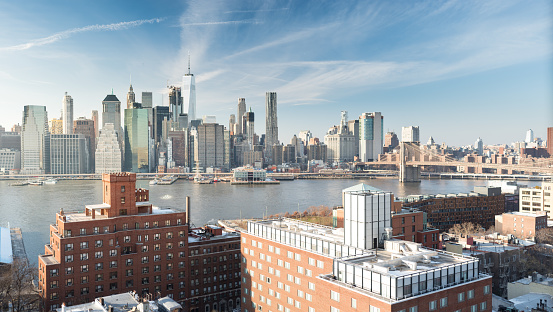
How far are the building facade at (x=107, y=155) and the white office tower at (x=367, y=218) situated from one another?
6426 cm

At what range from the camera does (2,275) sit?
11805mm

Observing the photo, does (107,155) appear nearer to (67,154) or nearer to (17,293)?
(67,154)

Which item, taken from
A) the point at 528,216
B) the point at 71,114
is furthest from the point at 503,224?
the point at 71,114

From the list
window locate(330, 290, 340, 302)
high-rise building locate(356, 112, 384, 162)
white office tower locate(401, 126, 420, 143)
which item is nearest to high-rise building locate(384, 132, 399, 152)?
high-rise building locate(356, 112, 384, 162)

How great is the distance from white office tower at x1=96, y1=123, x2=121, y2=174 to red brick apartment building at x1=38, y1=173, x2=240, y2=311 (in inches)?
2330

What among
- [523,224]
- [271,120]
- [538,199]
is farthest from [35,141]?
[523,224]

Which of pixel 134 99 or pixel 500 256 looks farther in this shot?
pixel 134 99

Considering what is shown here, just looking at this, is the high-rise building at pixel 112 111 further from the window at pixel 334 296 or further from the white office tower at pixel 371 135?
the window at pixel 334 296

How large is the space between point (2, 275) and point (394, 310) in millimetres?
11218

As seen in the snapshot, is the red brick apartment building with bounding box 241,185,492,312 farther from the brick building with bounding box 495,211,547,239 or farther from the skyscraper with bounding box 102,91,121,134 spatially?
the skyscraper with bounding box 102,91,121,134

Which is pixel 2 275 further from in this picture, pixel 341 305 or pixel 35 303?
pixel 341 305

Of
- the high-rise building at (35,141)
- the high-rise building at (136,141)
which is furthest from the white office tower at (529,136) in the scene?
the high-rise building at (35,141)

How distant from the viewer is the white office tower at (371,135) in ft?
342

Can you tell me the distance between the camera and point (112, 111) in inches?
3199
